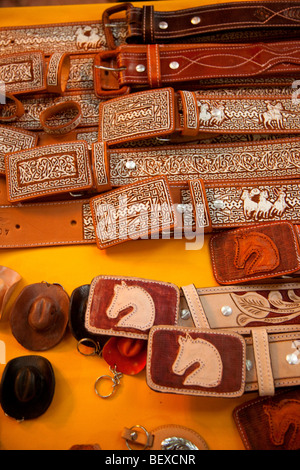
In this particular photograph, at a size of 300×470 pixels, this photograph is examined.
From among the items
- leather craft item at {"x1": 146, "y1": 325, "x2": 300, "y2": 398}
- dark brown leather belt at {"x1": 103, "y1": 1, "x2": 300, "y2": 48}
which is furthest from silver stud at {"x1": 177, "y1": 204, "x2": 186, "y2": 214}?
dark brown leather belt at {"x1": 103, "y1": 1, "x2": 300, "y2": 48}

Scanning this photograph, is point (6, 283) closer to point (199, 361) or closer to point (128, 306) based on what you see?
point (128, 306)

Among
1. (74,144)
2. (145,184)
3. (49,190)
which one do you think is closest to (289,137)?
(145,184)

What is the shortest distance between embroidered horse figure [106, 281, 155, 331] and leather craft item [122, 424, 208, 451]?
507 millimetres

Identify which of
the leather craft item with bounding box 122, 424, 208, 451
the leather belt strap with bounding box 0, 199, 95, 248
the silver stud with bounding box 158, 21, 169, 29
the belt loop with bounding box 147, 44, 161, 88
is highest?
the silver stud with bounding box 158, 21, 169, 29

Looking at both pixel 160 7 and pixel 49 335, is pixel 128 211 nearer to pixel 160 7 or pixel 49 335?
pixel 49 335

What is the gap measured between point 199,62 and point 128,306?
5.86 feet

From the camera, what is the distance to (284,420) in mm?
1896

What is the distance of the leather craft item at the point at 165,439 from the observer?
190cm

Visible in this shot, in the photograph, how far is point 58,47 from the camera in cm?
294

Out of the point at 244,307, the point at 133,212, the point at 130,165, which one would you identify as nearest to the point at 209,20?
the point at 130,165

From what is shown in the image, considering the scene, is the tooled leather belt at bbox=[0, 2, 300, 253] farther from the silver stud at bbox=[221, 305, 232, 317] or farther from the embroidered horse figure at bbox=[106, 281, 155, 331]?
Answer: the silver stud at bbox=[221, 305, 232, 317]

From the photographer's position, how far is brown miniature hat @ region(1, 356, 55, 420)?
1912mm

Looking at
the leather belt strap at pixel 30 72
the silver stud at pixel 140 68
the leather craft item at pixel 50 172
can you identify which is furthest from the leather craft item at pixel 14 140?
the silver stud at pixel 140 68

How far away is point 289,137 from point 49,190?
162 centimetres
